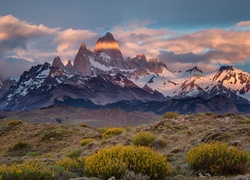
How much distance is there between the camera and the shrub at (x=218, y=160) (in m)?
13.8

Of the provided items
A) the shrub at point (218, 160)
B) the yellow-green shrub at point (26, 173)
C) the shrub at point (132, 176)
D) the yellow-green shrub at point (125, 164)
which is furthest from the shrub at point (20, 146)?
the shrub at point (132, 176)

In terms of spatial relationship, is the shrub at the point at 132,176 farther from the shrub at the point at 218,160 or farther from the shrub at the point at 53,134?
the shrub at the point at 53,134

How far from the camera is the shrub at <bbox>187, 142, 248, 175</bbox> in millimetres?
13820

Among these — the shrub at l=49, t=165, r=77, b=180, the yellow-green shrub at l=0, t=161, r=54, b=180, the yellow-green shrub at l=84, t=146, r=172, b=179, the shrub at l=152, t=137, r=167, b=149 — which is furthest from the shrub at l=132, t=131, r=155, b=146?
the yellow-green shrub at l=0, t=161, r=54, b=180

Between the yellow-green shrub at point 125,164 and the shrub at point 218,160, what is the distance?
5.19 feet

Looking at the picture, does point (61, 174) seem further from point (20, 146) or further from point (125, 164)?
point (20, 146)

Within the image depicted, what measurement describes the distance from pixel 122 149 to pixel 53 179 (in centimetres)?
306

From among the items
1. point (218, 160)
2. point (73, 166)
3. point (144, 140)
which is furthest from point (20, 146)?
point (218, 160)

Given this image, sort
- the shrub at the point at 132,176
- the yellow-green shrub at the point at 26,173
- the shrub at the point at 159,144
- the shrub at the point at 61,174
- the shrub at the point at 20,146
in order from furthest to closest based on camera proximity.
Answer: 1. the shrub at the point at 20,146
2. the shrub at the point at 159,144
3. the shrub at the point at 61,174
4. the shrub at the point at 132,176
5. the yellow-green shrub at the point at 26,173

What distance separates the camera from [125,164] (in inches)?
509

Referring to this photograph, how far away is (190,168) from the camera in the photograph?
1477 centimetres

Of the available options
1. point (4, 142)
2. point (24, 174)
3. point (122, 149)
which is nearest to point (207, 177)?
point (122, 149)

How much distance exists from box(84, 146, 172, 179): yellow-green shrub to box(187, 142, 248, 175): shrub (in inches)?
62.3

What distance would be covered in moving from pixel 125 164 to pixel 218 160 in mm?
3882
